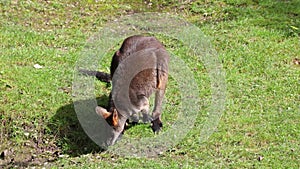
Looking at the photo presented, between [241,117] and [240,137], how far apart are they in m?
0.52

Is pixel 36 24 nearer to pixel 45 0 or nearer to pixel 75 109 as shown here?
pixel 45 0

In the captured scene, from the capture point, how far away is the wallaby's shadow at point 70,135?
6.70m

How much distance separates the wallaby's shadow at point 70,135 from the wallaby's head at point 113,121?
24cm

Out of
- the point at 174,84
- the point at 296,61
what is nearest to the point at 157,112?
the point at 174,84

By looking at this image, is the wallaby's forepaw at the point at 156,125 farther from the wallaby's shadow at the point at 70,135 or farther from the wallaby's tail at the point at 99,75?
the wallaby's tail at the point at 99,75

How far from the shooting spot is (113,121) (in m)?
6.31

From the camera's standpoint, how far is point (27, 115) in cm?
700

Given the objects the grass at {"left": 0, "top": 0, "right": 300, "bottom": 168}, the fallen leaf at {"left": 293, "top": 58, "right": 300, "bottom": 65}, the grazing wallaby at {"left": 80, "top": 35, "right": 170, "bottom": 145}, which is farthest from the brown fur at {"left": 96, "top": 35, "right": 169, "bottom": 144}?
the fallen leaf at {"left": 293, "top": 58, "right": 300, "bottom": 65}

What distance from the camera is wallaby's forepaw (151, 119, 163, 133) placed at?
693 centimetres

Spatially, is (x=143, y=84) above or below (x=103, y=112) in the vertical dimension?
above

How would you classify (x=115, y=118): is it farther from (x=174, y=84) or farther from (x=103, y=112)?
(x=174, y=84)

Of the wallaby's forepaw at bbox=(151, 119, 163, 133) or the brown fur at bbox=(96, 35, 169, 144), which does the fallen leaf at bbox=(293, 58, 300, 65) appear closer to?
the brown fur at bbox=(96, 35, 169, 144)

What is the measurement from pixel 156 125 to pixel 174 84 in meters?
1.34

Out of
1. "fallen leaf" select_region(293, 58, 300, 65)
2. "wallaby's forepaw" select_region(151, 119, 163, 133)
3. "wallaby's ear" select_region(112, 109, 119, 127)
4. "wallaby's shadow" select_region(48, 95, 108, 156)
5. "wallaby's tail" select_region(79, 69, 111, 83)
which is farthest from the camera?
"fallen leaf" select_region(293, 58, 300, 65)
